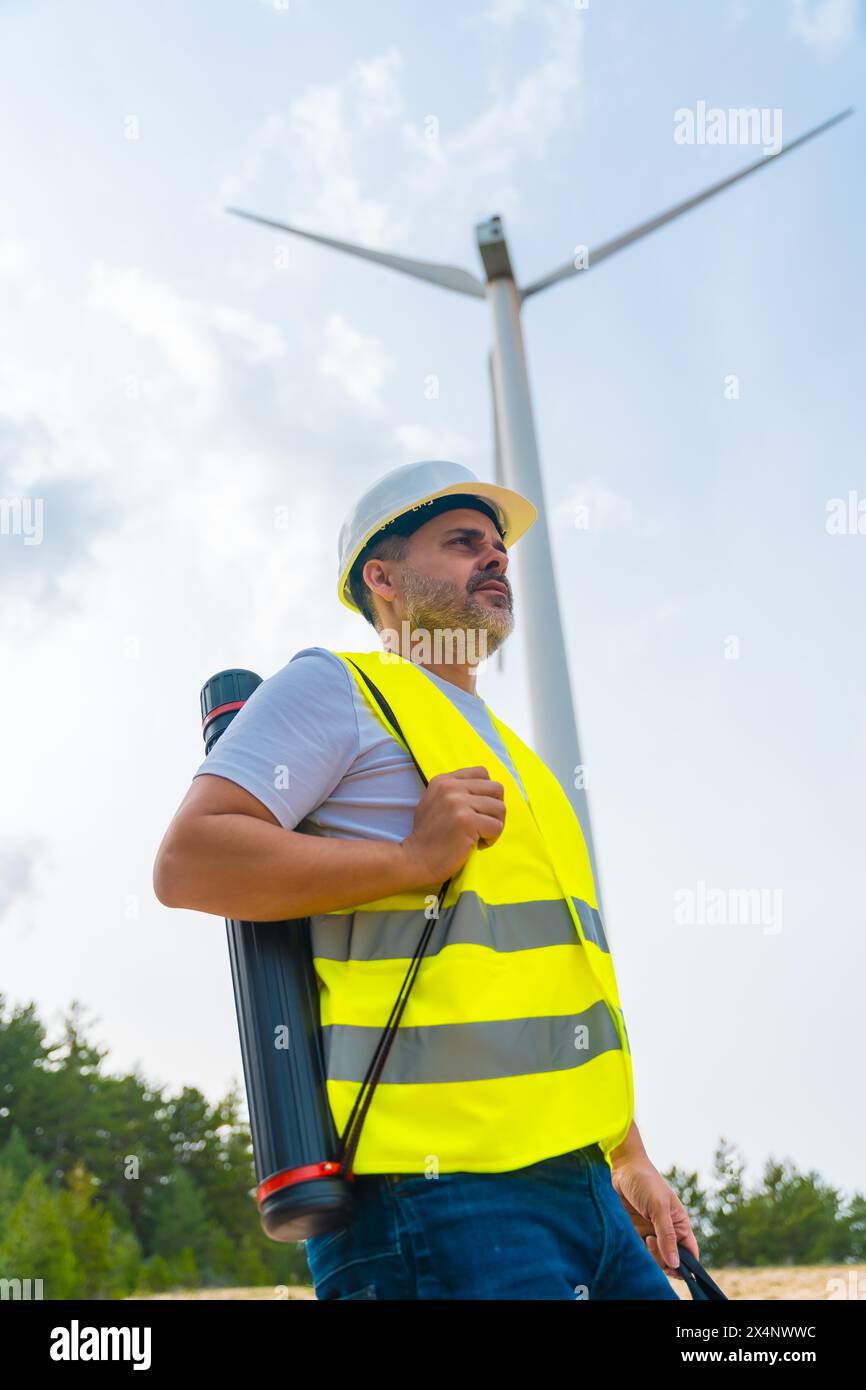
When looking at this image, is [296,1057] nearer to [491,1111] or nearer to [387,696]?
[491,1111]

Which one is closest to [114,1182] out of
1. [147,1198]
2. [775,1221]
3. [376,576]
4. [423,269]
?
[147,1198]

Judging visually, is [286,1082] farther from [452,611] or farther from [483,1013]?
[452,611]

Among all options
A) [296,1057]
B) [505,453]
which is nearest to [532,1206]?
[296,1057]

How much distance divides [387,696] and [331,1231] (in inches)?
57.4

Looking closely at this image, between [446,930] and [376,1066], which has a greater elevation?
[446,930]

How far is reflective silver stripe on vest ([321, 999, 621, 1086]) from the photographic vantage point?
2.75 meters

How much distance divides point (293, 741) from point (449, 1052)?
92 cm

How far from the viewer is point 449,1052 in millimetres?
2768

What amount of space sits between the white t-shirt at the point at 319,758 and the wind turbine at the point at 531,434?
5444 mm

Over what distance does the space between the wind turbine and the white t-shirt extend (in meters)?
5.44
